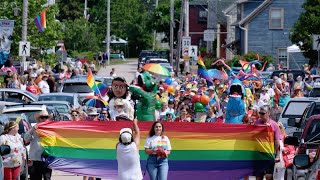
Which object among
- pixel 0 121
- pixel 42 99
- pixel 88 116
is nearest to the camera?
pixel 0 121

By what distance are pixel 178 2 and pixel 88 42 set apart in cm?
1035

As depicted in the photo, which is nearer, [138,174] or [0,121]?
[138,174]

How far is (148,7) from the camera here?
14400cm

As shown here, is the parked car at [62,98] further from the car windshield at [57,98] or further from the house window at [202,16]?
the house window at [202,16]

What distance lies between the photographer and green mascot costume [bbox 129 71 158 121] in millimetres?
18156

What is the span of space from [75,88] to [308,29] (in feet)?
79.0

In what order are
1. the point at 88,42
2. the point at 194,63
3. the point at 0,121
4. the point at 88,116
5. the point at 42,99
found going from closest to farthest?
the point at 0,121
the point at 88,116
the point at 42,99
the point at 194,63
the point at 88,42

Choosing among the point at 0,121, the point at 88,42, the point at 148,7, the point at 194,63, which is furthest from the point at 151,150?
the point at 148,7

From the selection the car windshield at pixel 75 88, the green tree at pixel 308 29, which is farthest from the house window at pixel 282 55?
the car windshield at pixel 75 88

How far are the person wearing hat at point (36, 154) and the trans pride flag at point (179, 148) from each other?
105 mm

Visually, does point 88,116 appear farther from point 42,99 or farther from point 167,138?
point 42,99

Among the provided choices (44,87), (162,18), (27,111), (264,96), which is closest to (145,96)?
(27,111)

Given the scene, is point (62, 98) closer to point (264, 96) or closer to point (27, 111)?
point (264, 96)

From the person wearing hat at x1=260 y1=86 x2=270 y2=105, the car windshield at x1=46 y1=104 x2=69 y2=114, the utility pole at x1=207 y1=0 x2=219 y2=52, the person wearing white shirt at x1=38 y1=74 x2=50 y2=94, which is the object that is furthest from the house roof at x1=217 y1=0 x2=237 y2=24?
the car windshield at x1=46 y1=104 x2=69 y2=114
